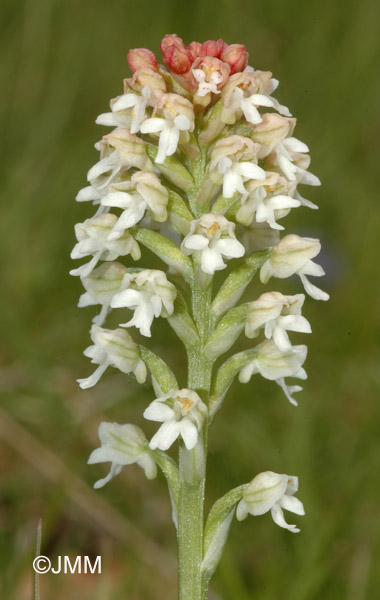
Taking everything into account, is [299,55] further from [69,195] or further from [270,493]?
[270,493]

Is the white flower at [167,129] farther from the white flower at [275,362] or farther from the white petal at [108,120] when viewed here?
the white flower at [275,362]

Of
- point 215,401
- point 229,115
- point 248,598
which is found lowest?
point 248,598

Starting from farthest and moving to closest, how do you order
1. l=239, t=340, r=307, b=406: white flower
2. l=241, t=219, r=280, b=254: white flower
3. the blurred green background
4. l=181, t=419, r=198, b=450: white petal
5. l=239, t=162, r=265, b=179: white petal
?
the blurred green background
l=241, t=219, r=280, b=254: white flower
l=239, t=340, r=307, b=406: white flower
l=239, t=162, r=265, b=179: white petal
l=181, t=419, r=198, b=450: white petal

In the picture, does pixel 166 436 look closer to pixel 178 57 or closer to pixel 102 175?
pixel 102 175

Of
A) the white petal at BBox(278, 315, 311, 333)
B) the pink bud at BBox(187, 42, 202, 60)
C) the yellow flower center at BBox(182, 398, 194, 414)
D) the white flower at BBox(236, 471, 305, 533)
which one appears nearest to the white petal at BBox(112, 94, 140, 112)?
the pink bud at BBox(187, 42, 202, 60)

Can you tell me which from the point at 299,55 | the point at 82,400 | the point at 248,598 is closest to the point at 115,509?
the point at 82,400

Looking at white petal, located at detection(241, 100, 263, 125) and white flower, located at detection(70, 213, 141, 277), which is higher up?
white petal, located at detection(241, 100, 263, 125)

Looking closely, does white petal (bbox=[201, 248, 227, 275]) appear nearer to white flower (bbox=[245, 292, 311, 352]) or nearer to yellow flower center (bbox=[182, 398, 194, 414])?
white flower (bbox=[245, 292, 311, 352])
